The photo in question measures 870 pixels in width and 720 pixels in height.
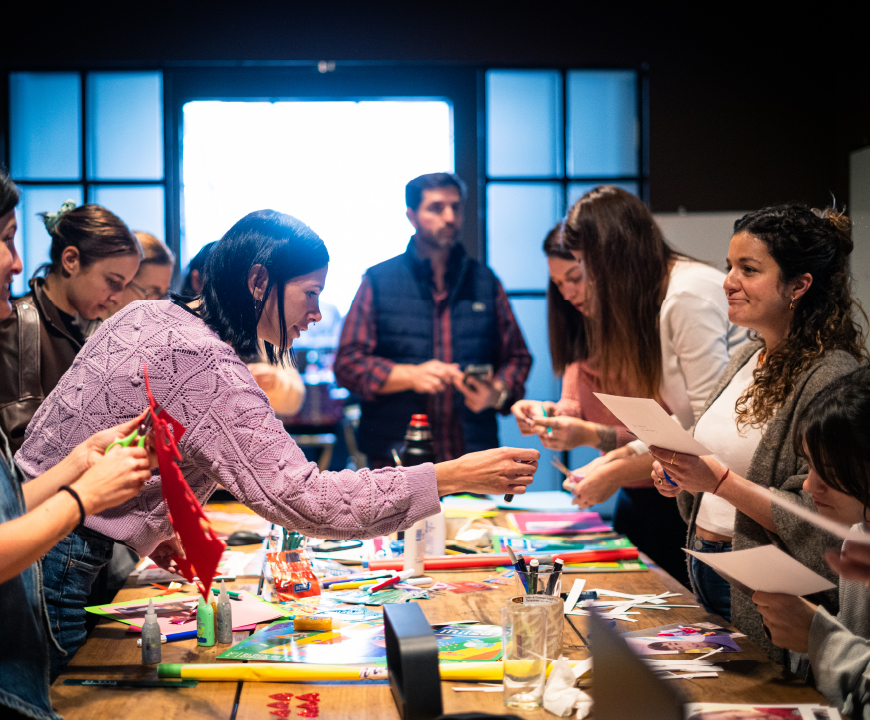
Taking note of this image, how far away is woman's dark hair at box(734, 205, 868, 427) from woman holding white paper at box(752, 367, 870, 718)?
33 cm

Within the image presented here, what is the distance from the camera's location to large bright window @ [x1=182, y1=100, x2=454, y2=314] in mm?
4629

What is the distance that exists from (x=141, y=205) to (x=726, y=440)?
363cm

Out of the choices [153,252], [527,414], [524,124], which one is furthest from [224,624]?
[524,124]

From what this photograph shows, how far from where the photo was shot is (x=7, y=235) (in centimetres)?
133

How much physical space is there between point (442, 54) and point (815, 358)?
10.8 ft

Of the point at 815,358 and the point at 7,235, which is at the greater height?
the point at 7,235

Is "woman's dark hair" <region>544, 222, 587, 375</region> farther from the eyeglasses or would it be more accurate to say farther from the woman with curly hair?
the eyeglasses

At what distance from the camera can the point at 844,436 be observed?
52.4 inches

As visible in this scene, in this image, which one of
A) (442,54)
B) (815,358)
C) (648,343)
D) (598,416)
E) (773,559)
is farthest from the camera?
(442,54)

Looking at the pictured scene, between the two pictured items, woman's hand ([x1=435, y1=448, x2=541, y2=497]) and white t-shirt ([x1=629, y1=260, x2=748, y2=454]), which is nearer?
woman's hand ([x1=435, y1=448, x2=541, y2=497])

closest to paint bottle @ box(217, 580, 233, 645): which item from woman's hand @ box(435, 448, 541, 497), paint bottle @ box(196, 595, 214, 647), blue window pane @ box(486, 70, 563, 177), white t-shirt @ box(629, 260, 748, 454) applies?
paint bottle @ box(196, 595, 214, 647)

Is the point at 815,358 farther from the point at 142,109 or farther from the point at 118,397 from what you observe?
the point at 142,109

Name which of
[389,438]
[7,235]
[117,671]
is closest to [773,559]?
[117,671]

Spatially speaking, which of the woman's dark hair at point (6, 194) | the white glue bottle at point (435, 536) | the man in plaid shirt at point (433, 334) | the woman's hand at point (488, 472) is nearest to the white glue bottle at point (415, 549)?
the white glue bottle at point (435, 536)
